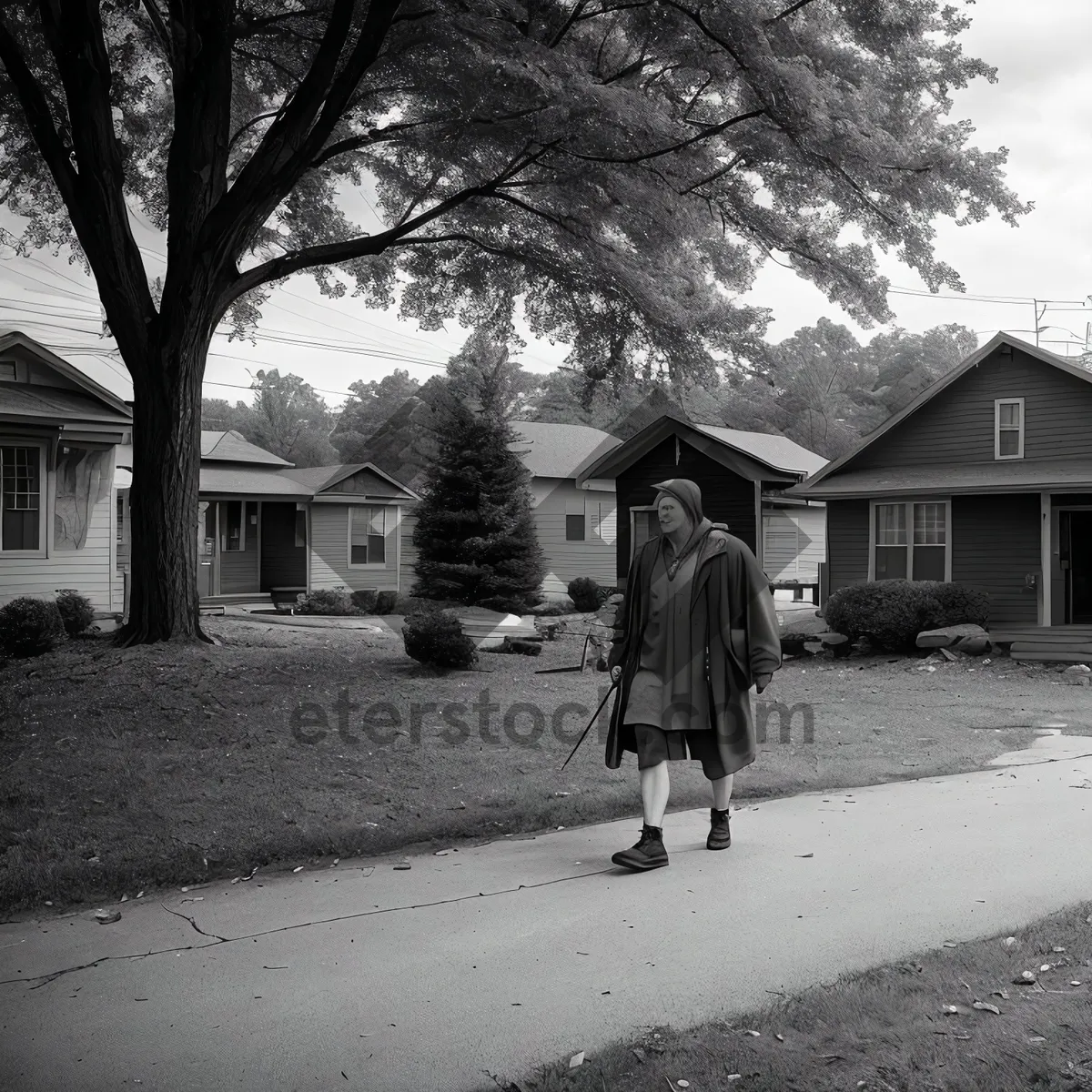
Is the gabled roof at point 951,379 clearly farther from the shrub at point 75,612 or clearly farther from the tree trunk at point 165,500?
the shrub at point 75,612

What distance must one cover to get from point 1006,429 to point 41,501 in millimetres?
17867

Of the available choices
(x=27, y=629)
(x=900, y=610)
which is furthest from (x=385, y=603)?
(x=27, y=629)

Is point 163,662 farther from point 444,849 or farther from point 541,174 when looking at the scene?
point 541,174

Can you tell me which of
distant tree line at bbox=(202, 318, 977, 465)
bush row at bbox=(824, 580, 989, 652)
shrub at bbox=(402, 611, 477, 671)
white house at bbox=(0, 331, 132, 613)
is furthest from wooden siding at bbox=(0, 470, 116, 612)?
distant tree line at bbox=(202, 318, 977, 465)

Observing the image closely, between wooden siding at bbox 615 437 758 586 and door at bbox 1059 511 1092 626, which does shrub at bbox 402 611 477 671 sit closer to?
door at bbox 1059 511 1092 626

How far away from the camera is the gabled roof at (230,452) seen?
98.5 ft

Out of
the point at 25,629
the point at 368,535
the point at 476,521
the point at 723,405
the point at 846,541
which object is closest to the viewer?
the point at 25,629

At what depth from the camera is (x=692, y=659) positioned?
6.07 m

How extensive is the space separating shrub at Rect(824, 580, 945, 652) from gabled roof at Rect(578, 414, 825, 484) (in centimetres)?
789

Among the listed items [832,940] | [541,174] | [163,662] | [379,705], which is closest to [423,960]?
[832,940]

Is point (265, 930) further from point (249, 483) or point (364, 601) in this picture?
point (249, 483)

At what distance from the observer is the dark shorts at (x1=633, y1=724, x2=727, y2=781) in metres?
5.99

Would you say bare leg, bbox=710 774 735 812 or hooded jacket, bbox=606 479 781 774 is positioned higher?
hooded jacket, bbox=606 479 781 774

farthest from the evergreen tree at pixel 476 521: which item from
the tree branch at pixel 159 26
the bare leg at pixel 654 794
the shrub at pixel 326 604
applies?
the bare leg at pixel 654 794
